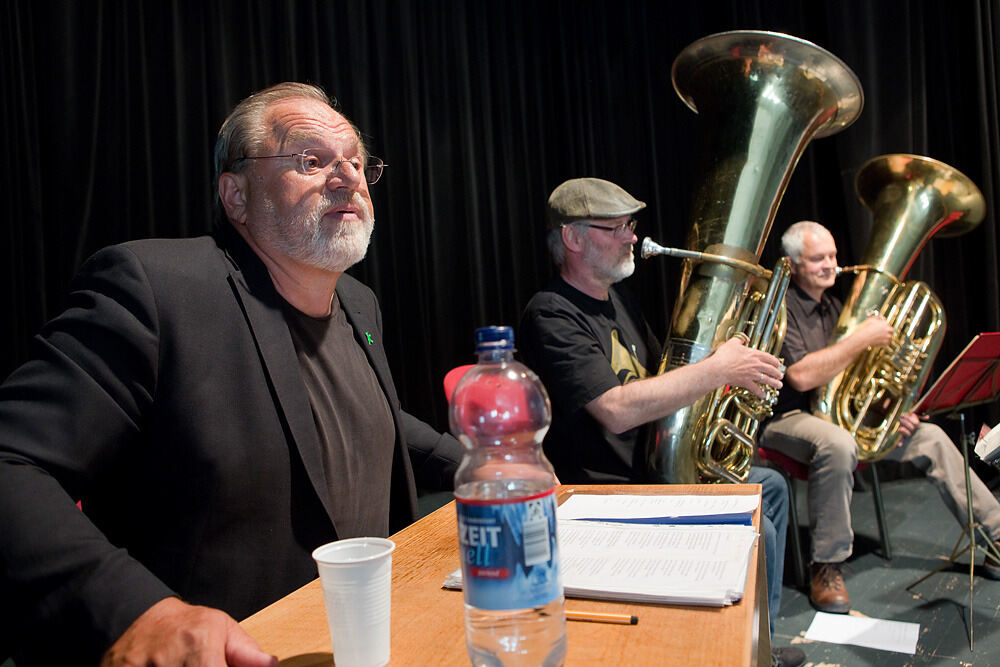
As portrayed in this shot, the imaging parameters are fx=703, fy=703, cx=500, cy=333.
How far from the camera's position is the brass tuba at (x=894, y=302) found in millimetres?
2672

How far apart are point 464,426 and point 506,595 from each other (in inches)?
10.4

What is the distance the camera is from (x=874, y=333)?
2574 mm

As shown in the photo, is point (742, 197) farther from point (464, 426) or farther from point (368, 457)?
point (464, 426)

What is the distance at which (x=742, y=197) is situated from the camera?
6.75ft

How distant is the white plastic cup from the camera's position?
1.84 ft

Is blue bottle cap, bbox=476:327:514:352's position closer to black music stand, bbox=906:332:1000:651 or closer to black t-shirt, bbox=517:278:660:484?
black t-shirt, bbox=517:278:660:484

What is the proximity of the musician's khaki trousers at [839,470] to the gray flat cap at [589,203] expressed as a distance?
1.13 metres

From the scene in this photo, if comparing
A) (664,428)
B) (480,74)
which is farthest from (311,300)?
(480,74)

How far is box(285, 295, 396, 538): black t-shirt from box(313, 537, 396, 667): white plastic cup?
0.57 m

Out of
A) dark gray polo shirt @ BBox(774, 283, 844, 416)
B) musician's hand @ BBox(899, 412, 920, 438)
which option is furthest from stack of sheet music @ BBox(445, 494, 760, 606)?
musician's hand @ BBox(899, 412, 920, 438)

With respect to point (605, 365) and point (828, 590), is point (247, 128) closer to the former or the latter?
point (605, 365)

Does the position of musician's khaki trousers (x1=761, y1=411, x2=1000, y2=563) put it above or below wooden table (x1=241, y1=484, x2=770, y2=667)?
below

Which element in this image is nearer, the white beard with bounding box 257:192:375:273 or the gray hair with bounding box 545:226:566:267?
the white beard with bounding box 257:192:375:273

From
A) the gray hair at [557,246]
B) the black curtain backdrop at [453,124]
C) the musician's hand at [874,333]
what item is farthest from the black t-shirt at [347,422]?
the musician's hand at [874,333]
